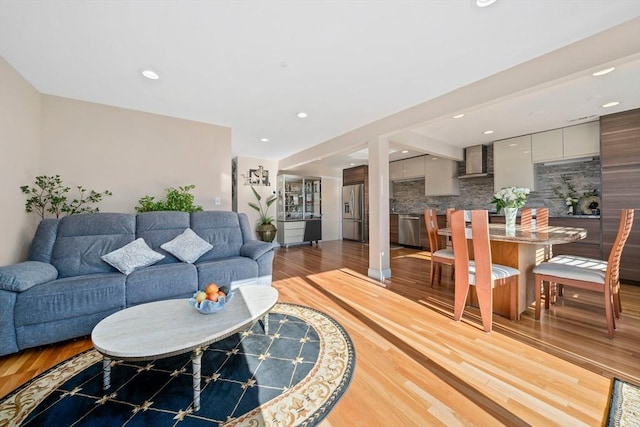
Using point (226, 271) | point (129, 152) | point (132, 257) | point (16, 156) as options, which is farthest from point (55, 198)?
point (226, 271)

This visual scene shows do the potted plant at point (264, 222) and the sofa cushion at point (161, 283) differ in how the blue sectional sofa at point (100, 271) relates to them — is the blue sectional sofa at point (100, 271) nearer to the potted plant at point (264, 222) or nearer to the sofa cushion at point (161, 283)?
the sofa cushion at point (161, 283)

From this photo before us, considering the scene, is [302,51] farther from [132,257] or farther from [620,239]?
[620,239]

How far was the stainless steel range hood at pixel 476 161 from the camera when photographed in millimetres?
4875

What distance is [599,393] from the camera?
1.33m

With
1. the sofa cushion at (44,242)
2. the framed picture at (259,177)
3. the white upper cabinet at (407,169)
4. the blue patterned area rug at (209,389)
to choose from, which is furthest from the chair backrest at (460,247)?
the framed picture at (259,177)

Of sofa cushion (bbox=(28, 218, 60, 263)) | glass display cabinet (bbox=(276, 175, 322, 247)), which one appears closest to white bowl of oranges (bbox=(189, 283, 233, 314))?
sofa cushion (bbox=(28, 218, 60, 263))

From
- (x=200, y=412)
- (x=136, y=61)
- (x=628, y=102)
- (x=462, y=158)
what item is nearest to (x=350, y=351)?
(x=200, y=412)

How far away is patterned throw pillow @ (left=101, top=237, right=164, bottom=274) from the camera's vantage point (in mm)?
2260

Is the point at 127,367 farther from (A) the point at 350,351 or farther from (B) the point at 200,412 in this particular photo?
(A) the point at 350,351

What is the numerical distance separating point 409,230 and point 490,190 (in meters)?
1.92

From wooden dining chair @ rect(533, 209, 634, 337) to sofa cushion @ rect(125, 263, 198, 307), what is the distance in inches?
131

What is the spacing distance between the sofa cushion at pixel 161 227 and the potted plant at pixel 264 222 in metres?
2.88

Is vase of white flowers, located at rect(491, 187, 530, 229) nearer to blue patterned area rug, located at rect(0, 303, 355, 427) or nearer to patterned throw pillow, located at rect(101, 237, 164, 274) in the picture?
blue patterned area rug, located at rect(0, 303, 355, 427)

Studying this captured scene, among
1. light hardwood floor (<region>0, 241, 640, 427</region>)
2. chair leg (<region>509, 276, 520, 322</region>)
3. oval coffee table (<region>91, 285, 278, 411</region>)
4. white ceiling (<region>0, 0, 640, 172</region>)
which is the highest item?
white ceiling (<region>0, 0, 640, 172</region>)
